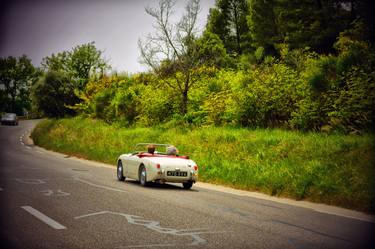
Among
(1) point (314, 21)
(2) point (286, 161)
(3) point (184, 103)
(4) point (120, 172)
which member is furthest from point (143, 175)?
(1) point (314, 21)

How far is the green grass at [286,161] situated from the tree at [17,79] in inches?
3337

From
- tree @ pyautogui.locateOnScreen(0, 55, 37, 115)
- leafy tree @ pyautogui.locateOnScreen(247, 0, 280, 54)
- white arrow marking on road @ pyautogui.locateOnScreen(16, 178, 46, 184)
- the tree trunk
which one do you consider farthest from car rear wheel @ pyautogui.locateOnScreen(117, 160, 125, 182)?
tree @ pyautogui.locateOnScreen(0, 55, 37, 115)

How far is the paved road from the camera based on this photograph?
Result: 6059 millimetres

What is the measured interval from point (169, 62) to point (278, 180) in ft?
56.3

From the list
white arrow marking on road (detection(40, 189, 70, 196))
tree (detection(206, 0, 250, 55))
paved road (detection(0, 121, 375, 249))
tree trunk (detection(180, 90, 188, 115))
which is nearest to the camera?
paved road (detection(0, 121, 375, 249))

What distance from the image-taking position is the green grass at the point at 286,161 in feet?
34.5

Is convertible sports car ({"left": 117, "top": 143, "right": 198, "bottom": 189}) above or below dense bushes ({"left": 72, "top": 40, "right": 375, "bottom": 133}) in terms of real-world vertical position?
below

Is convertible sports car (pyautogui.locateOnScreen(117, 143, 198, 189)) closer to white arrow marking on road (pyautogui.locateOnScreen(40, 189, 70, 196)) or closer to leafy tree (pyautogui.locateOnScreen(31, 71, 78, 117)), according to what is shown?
white arrow marking on road (pyautogui.locateOnScreen(40, 189, 70, 196))

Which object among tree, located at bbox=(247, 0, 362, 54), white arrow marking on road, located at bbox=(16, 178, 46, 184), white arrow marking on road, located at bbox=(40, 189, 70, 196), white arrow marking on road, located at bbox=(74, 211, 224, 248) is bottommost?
white arrow marking on road, located at bbox=(16, 178, 46, 184)

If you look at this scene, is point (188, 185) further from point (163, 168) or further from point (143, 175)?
point (143, 175)


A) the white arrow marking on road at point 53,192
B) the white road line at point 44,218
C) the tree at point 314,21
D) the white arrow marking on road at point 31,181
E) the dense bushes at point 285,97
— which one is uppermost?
the tree at point 314,21

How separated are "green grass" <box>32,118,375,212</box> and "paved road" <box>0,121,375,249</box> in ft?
4.58

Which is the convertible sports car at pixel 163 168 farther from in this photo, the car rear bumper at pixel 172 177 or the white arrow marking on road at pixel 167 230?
the white arrow marking on road at pixel 167 230

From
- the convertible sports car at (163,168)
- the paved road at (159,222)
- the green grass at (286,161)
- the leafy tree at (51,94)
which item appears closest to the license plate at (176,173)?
the convertible sports car at (163,168)
